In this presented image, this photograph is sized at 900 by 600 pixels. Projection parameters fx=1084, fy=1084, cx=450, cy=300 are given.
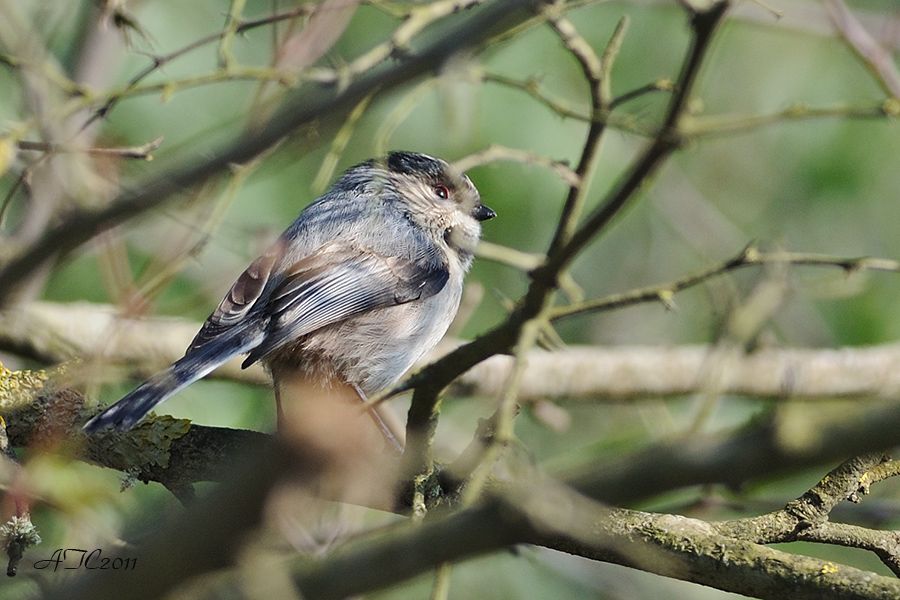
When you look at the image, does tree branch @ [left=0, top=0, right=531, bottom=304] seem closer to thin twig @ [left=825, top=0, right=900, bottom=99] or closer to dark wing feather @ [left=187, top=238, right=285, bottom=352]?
dark wing feather @ [left=187, top=238, right=285, bottom=352]

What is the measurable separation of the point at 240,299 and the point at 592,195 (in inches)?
100

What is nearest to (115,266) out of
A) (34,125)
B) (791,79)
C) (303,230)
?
(34,125)

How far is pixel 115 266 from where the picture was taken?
386 cm

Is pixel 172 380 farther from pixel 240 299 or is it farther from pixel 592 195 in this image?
pixel 592 195

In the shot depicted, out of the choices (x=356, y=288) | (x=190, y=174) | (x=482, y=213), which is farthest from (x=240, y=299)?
(x=190, y=174)

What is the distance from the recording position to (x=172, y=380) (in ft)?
11.8

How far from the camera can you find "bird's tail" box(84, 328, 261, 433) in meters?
3.29

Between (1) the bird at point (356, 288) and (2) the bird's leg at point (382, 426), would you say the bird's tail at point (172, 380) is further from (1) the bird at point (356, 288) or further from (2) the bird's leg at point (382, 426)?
(2) the bird's leg at point (382, 426)

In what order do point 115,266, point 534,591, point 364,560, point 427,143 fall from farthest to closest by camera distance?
point 427,143 < point 534,591 < point 115,266 < point 364,560

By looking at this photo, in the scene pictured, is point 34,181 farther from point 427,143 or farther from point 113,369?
point 427,143

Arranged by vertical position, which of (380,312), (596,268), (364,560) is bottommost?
(364,560)

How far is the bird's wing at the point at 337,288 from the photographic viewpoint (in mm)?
4211

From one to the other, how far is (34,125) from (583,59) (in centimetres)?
173

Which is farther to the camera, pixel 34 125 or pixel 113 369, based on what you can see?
pixel 113 369
